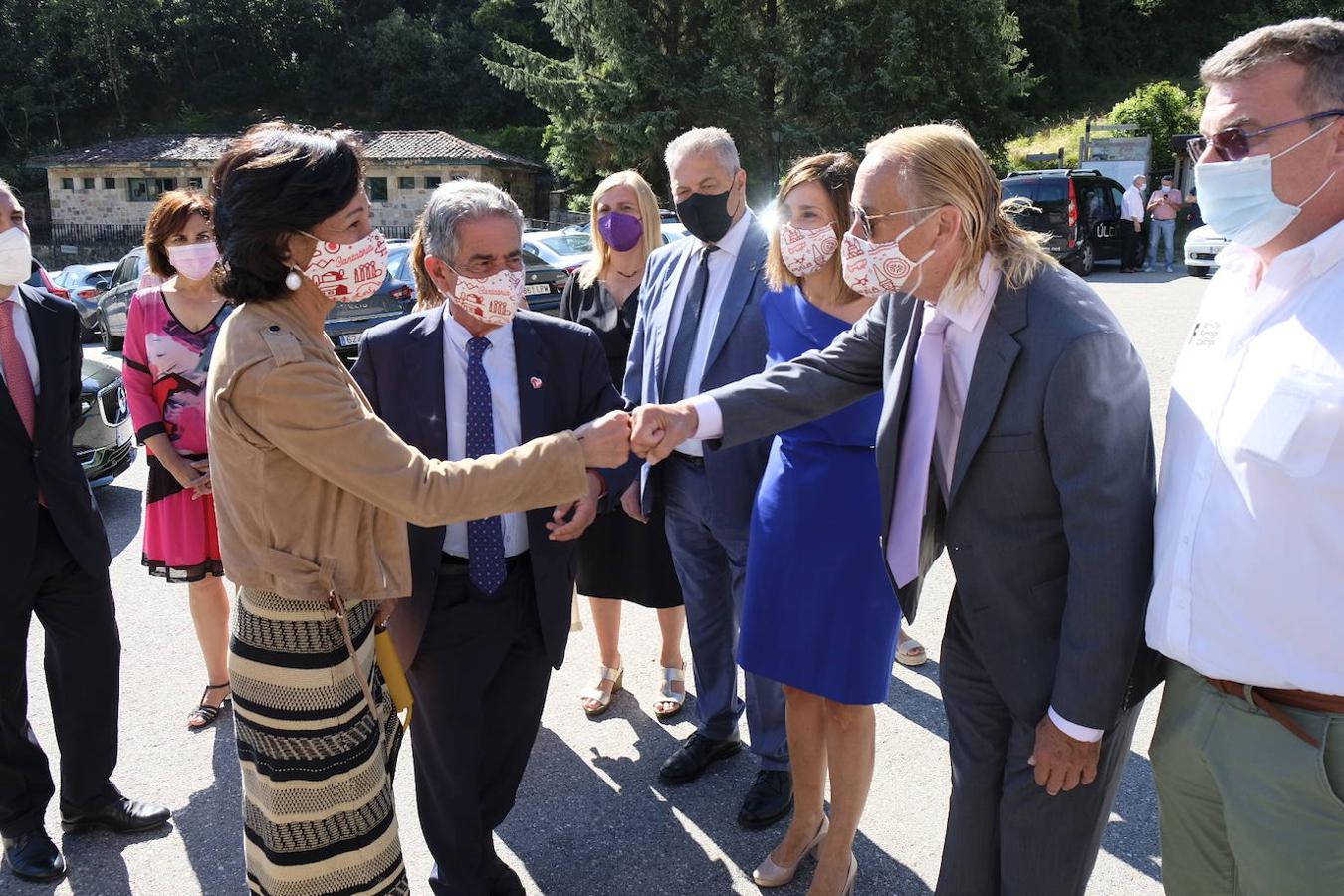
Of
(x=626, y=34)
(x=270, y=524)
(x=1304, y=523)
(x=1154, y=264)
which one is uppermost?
(x=626, y=34)

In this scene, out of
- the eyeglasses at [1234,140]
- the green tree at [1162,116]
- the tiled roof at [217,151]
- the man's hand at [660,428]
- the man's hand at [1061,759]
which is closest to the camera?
the eyeglasses at [1234,140]

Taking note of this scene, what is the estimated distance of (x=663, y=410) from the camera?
288cm

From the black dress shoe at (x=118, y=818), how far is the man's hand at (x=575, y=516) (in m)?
1.92

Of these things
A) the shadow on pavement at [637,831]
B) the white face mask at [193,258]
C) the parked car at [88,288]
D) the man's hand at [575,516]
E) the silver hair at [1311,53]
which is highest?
the silver hair at [1311,53]

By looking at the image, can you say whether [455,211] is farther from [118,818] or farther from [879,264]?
[118,818]

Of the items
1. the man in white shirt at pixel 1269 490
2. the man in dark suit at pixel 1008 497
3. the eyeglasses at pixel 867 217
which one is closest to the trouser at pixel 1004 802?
the man in dark suit at pixel 1008 497

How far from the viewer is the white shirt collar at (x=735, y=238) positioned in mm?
3873

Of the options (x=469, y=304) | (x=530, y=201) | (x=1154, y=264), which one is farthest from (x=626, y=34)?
(x=469, y=304)

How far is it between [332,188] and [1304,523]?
2.12 m

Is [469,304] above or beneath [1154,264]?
above

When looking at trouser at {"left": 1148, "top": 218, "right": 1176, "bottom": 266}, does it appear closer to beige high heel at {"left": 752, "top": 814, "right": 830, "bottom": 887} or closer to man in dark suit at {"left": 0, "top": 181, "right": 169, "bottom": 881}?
beige high heel at {"left": 752, "top": 814, "right": 830, "bottom": 887}

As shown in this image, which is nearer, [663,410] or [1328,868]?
[1328,868]

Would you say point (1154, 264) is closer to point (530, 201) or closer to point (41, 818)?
point (41, 818)

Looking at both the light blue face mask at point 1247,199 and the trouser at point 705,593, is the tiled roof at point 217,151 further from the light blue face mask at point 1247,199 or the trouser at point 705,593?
the light blue face mask at point 1247,199
